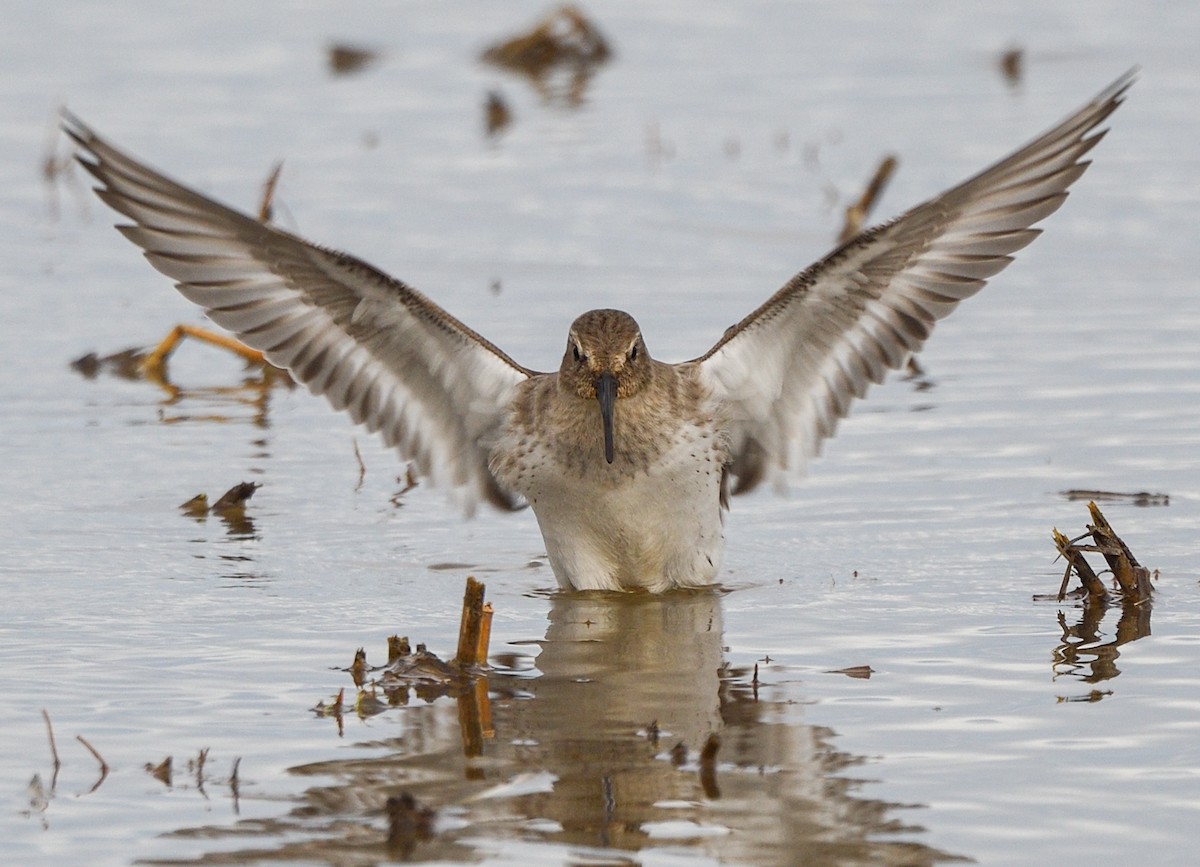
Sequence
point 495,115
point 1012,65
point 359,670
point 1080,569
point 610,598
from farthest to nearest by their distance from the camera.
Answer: point 1012,65 < point 495,115 < point 610,598 < point 1080,569 < point 359,670

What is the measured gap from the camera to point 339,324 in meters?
6.91

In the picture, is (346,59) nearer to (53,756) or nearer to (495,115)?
(495,115)

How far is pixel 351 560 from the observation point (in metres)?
7.00

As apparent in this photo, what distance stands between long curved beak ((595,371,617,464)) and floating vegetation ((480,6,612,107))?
1081cm

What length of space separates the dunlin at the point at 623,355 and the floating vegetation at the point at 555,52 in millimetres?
10479

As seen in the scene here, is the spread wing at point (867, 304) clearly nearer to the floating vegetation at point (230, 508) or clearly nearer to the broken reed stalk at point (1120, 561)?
the broken reed stalk at point (1120, 561)

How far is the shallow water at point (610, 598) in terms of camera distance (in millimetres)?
4629

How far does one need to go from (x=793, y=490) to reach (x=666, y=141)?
6717 millimetres

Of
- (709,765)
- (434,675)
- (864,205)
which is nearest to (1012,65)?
(864,205)

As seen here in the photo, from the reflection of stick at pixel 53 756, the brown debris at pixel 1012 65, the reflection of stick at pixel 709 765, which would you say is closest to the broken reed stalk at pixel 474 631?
the reflection of stick at pixel 709 765

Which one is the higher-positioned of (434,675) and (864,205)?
(864,205)

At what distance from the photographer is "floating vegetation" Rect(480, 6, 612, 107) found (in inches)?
687

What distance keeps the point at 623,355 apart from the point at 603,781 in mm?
2249

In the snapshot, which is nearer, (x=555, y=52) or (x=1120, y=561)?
(x=1120, y=561)
